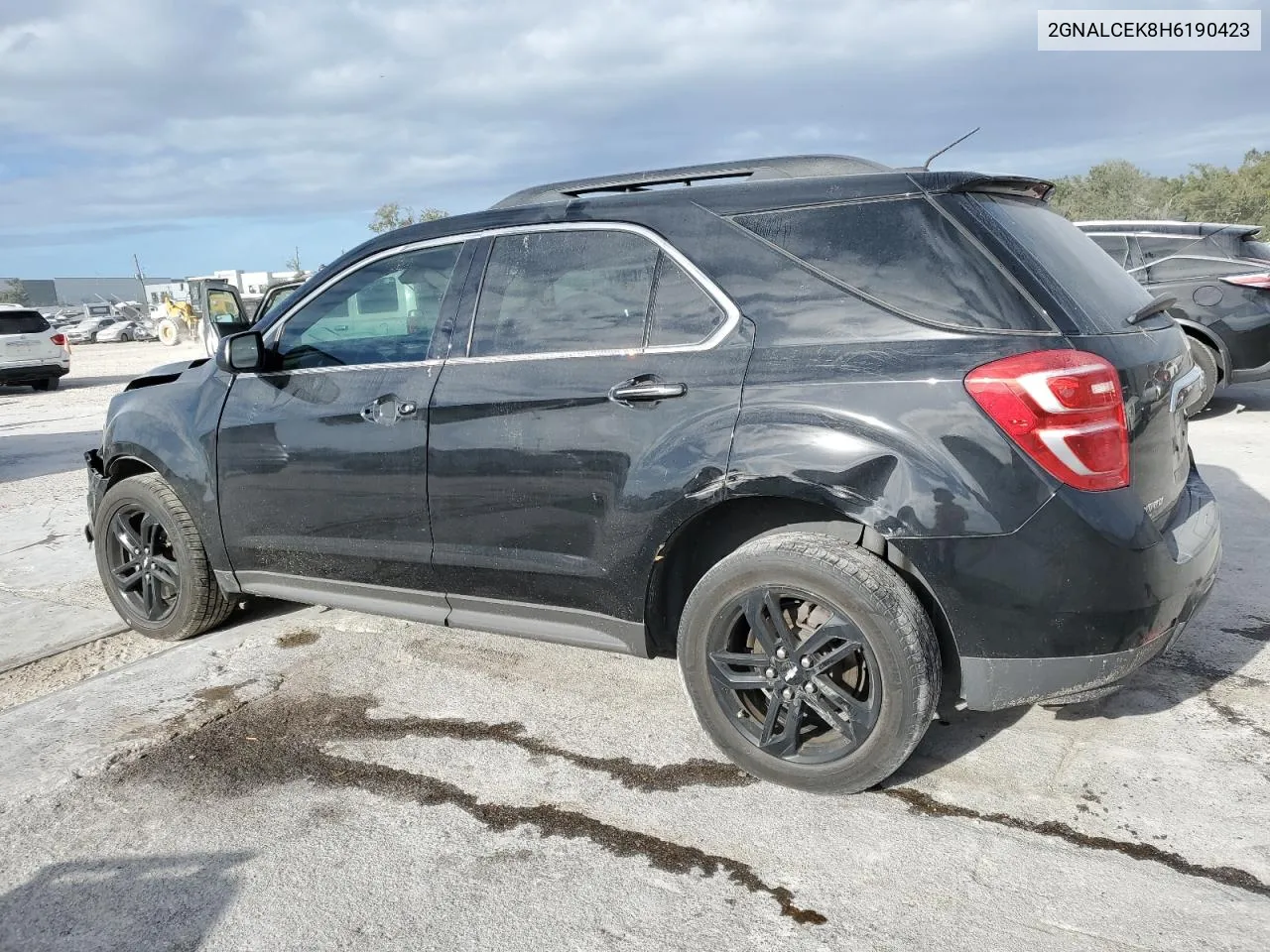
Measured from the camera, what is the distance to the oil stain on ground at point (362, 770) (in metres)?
2.74

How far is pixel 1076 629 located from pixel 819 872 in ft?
3.07

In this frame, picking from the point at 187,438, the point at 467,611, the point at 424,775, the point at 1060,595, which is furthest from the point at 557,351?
the point at 187,438

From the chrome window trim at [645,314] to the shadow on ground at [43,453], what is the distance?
705 centimetres

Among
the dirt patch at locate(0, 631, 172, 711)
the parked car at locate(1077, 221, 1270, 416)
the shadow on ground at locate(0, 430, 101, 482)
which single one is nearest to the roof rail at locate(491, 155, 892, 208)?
the dirt patch at locate(0, 631, 172, 711)

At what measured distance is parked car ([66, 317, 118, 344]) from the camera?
146 ft

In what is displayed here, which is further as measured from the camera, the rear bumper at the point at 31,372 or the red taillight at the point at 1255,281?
A: the rear bumper at the point at 31,372

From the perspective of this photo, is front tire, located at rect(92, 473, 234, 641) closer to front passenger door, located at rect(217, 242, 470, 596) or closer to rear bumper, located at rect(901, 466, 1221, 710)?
front passenger door, located at rect(217, 242, 470, 596)

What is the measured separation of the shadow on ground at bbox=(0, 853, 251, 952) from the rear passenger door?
4.02ft

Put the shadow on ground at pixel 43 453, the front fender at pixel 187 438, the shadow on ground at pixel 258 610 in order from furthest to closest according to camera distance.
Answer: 1. the shadow on ground at pixel 43 453
2. the shadow on ground at pixel 258 610
3. the front fender at pixel 187 438

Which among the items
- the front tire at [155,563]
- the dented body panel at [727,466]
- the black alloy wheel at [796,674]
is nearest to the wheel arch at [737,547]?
the dented body panel at [727,466]

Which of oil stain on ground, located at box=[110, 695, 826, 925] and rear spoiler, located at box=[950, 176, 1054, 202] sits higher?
rear spoiler, located at box=[950, 176, 1054, 202]

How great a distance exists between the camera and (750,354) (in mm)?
3002

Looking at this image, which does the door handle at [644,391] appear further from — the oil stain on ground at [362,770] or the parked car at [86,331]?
the parked car at [86,331]

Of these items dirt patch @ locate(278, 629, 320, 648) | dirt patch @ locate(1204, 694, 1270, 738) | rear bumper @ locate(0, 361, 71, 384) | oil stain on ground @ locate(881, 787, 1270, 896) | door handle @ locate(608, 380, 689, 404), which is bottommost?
dirt patch @ locate(1204, 694, 1270, 738)
